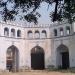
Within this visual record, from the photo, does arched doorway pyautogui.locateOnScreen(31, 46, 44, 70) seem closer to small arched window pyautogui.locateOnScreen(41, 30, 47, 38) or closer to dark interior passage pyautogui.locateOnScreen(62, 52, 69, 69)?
small arched window pyautogui.locateOnScreen(41, 30, 47, 38)

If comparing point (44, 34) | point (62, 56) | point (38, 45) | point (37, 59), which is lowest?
point (37, 59)

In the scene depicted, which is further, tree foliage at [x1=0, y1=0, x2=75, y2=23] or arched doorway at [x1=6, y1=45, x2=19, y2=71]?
arched doorway at [x1=6, y1=45, x2=19, y2=71]

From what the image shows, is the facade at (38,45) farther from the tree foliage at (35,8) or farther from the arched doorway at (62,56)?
the tree foliage at (35,8)

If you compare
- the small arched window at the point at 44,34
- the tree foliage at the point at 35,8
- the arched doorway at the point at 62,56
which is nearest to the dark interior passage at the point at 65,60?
the arched doorway at the point at 62,56

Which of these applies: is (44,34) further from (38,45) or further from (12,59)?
(12,59)

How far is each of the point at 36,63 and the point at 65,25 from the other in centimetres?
775

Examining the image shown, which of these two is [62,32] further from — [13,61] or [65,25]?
[13,61]

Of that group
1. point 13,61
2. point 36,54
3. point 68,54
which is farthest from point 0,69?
point 68,54

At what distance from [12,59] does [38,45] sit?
15.7 feet

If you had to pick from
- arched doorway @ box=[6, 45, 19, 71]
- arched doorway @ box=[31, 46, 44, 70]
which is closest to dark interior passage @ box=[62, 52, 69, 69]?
arched doorway @ box=[31, 46, 44, 70]

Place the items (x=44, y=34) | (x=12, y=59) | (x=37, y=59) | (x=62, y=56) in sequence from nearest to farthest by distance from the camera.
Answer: (x=62, y=56), (x=37, y=59), (x=12, y=59), (x=44, y=34)

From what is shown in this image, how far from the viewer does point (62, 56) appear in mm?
40625

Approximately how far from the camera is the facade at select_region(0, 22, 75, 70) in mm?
39188

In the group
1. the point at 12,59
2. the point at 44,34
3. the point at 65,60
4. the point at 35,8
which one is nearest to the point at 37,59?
the point at 12,59
